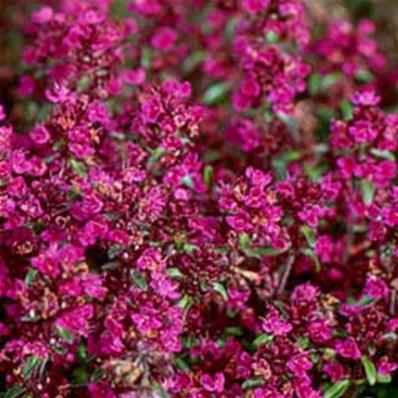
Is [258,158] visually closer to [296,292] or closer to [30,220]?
[296,292]

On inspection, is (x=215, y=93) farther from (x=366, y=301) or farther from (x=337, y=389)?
(x=337, y=389)

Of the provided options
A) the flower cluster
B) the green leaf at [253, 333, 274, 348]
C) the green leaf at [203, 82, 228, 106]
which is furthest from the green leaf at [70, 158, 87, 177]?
the green leaf at [203, 82, 228, 106]

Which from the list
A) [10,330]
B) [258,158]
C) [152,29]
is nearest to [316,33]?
[152,29]

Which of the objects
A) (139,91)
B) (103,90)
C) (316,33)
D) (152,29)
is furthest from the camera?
(316,33)

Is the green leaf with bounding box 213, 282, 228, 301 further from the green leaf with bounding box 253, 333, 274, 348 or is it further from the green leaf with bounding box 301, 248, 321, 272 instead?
the green leaf with bounding box 301, 248, 321, 272

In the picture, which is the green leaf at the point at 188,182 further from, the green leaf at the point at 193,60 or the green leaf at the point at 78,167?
the green leaf at the point at 193,60

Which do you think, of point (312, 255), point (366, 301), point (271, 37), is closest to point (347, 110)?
point (271, 37)
